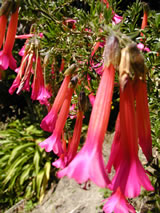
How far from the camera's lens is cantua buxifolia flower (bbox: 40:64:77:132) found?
690mm

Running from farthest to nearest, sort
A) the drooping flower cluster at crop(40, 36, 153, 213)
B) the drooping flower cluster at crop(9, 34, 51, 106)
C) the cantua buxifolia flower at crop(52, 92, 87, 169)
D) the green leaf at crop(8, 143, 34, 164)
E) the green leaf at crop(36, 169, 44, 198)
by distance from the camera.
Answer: the green leaf at crop(8, 143, 34, 164)
the green leaf at crop(36, 169, 44, 198)
the drooping flower cluster at crop(9, 34, 51, 106)
the cantua buxifolia flower at crop(52, 92, 87, 169)
the drooping flower cluster at crop(40, 36, 153, 213)

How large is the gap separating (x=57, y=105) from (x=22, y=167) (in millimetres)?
2509

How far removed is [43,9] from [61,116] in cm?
50

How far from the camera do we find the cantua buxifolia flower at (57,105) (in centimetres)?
69

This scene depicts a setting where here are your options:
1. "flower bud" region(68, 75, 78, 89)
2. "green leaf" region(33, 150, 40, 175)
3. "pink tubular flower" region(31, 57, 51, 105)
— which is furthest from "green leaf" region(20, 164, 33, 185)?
"flower bud" region(68, 75, 78, 89)

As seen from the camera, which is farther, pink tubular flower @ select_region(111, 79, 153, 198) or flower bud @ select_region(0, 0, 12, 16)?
flower bud @ select_region(0, 0, 12, 16)

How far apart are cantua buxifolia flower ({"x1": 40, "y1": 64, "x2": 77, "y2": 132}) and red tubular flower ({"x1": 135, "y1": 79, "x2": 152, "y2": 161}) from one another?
0.30m

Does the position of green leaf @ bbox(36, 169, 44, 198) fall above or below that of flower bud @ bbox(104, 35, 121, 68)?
below

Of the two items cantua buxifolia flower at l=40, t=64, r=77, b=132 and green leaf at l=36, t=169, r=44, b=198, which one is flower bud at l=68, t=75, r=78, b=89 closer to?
cantua buxifolia flower at l=40, t=64, r=77, b=132

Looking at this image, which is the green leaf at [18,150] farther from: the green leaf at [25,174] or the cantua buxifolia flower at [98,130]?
the cantua buxifolia flower at [98,130]

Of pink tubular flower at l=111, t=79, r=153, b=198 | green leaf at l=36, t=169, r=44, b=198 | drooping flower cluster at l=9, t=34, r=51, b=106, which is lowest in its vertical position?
green leaf at l=36, t=169, r=44, b=198

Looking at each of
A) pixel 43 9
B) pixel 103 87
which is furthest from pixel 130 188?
pixel 43 9

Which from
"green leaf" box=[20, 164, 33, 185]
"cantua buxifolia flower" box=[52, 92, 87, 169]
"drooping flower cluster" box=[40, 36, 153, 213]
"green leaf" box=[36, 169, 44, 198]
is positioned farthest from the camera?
"green leaf" box=[20, 164, 33, 185]

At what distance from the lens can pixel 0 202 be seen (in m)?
2.54
